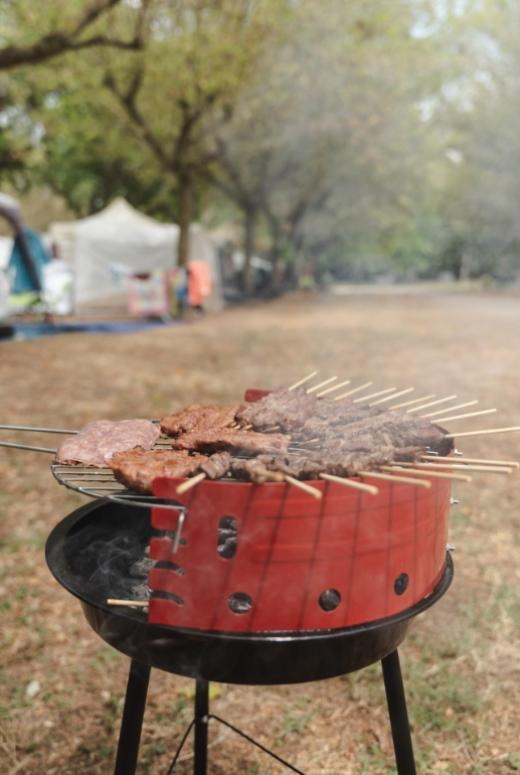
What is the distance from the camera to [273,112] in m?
23.9

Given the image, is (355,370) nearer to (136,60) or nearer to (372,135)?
(136,60)

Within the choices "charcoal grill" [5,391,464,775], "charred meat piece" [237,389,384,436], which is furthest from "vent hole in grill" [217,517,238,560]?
"charred meat piece" [237,389,384,436]

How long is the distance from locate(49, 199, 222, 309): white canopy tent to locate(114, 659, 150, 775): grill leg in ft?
66.7

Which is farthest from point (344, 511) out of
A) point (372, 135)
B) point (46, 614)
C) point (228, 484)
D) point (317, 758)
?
point (372, 135)

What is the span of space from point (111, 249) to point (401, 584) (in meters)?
21.9

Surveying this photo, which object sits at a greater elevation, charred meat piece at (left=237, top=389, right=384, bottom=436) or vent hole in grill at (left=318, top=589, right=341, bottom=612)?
charred meat piece at (left=237, top=389, right=384, bottom=436)

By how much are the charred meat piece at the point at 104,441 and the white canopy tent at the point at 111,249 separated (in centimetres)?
1978

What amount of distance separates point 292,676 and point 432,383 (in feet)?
27.9

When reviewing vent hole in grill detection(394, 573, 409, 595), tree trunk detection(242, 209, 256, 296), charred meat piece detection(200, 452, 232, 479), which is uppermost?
charred meat piece detection(200, 452, 232, 479)

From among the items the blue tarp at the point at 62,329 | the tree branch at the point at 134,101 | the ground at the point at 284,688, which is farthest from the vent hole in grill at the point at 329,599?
the tree branch at the point at 134,101

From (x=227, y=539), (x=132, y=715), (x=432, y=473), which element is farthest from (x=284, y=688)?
(x=432, y=473)

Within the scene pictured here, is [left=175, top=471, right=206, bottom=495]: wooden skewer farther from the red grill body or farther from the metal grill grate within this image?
the metal grill grate

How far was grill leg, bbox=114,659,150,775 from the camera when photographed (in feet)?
6.53

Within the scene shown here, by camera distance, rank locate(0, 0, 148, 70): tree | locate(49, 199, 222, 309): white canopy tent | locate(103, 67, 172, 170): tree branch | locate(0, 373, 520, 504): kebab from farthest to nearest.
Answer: locate(49, 199, 222, 309): white canopy tent
locate(103, 67, 172, 170): tree branch
locate(0, 0, 148, 70): tree
locate(0, 373, 520, 504): kebab
